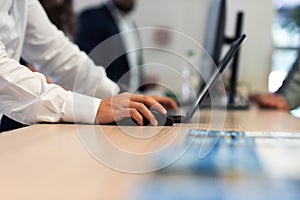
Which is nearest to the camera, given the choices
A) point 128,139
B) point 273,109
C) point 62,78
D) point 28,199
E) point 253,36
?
point 28,199

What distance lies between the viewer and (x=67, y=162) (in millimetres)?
570

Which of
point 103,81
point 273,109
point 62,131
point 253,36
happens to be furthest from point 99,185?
point 253,36

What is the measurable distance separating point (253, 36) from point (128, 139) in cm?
313

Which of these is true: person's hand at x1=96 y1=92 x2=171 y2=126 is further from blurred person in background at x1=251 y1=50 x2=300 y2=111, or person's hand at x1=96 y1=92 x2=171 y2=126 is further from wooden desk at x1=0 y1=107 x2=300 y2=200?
blurred person in background at x1=251 y1=50 x2=300 y2=111

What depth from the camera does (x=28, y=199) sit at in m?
0.40

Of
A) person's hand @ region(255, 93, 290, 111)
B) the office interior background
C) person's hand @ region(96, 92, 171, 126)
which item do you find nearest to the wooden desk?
person's hand @ region(96, 92, 171, 126)

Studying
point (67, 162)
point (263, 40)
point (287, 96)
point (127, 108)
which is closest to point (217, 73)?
point (127, 108)

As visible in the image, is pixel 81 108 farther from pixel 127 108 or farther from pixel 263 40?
pixel 263 40

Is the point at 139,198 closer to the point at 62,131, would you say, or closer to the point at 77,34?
the point at 62,131

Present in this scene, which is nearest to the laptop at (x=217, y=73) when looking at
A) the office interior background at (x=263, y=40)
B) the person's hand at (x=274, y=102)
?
the person's hand at (x=274, y=102)

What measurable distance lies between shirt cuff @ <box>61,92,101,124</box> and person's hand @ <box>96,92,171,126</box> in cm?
1

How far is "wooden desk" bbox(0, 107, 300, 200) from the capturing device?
0.43 m

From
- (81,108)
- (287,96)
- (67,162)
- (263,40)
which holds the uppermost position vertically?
(67,162)

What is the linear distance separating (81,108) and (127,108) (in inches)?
4.6
